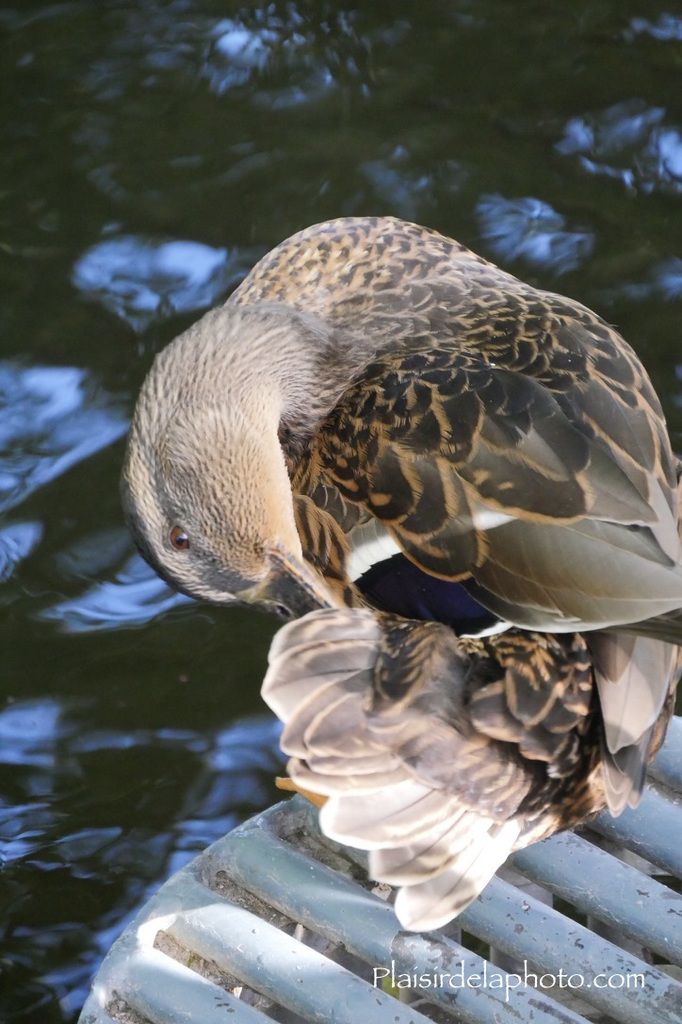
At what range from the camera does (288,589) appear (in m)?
2.36

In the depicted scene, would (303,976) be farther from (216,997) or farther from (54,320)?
(54,320)

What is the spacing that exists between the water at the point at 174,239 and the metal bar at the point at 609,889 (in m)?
0.99

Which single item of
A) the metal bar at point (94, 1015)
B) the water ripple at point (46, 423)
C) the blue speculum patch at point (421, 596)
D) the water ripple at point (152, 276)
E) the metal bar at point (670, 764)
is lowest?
the water ripple at point (46, 423)

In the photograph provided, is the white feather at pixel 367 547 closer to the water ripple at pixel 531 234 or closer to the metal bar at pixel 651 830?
the metal bar at pixel 651 830

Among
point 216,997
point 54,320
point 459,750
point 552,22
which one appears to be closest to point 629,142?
point 552,22

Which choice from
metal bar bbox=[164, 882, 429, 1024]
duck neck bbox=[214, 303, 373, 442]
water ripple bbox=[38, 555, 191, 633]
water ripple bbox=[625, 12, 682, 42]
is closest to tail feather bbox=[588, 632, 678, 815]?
metal bar bbox=[164, 882, 429, 1024]

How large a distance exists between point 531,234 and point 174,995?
2.75m

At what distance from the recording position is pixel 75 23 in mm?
4859

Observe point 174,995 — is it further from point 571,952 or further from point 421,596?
point 421,596

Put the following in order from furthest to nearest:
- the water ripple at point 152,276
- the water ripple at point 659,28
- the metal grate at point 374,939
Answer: the water ripple at point 659,28 < the water ripple at point 152,276 < the metal grate at point 374,939

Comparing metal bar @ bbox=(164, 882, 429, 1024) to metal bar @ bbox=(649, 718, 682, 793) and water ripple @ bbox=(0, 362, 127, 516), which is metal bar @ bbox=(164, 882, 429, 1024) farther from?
water ripple @ bbox=(0, 362, 127, 516)

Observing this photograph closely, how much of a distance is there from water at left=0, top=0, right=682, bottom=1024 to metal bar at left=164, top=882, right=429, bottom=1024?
72 centimetres

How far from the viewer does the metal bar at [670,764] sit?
7.88 feet

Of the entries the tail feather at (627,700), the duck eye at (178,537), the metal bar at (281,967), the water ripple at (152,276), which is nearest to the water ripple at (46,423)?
the water ripple at (152,276)
